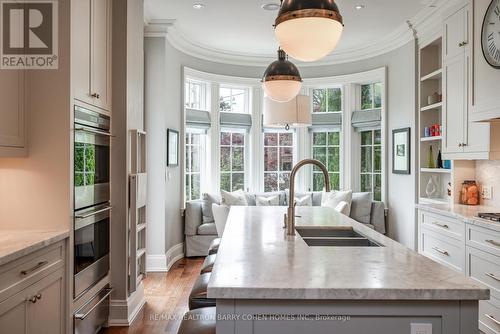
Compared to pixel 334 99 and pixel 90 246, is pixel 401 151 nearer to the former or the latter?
pixel 334 99

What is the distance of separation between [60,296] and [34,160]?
0.82 metres

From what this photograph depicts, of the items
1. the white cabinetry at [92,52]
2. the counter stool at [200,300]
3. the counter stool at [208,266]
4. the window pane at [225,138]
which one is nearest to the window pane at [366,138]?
the window pane at [225,138]

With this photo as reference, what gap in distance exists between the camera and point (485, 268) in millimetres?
2801

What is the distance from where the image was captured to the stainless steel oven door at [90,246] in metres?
2.47

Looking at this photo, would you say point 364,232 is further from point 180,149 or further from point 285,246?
point 180,149

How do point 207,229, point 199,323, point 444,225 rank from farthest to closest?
point 207,229 → point 444,225 → point 199,323

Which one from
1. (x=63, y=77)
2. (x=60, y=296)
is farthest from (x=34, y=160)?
(x=60, y=296)

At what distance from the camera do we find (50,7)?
7.61ft

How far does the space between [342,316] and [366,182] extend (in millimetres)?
5141

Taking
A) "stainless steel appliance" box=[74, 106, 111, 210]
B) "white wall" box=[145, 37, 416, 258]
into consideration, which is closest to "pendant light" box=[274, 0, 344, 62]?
"stainless steel appliance" box=[74, 106, 111, 210]

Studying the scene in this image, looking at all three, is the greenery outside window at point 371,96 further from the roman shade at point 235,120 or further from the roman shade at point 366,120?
the roman shade at point 235,120

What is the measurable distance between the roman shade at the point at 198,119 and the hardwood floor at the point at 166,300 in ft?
6.44

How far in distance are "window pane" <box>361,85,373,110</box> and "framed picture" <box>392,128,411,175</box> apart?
0.80 meters

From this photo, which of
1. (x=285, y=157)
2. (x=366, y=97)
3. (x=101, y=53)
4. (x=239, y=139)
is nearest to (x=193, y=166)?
(x=239, y=139)
